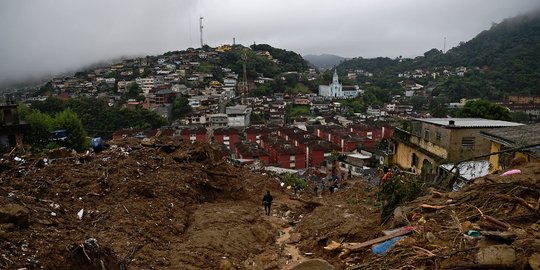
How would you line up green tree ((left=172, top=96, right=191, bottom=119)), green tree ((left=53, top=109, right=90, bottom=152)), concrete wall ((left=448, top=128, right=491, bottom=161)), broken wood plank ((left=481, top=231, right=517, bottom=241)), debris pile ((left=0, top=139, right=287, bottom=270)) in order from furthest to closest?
green tree ((left=172, top=96, right=191, bottom=119))
green tree ((left=53, top=109, right=90, bottom=152))
concrete wall ((left=448, top=128, right=491, bottom=161))
debris pile ((left=0, top=139, right=287, bottom=270))
broken wood plank ((left=481, top=231, right=517, bottom=241))

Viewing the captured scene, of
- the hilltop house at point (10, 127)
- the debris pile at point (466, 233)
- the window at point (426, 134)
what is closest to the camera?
the debris pile at point (466, 233)

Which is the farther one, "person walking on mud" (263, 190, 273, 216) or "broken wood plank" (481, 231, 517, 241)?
"person walking on mud" (263, 190, 273, 216)

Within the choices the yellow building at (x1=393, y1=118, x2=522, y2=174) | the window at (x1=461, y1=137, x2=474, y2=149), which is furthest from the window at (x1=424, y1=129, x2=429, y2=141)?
the window at (x1=461, y1=137, x2=474, y2=149)

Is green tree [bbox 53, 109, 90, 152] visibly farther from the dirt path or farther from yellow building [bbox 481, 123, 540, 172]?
yellow building [bbox 481, 123, 540, 172]

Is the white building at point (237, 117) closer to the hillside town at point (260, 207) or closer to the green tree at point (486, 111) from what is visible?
the hillside town at point (260, 207)

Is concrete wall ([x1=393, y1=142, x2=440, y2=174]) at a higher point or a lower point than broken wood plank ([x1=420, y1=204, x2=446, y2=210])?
lower

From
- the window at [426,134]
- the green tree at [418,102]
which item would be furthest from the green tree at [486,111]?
the green tree at [418,102]

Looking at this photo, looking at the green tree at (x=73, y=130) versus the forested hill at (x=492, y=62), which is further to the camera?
the forested hill at (x=492, y=62)
